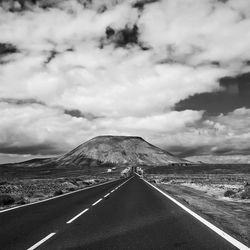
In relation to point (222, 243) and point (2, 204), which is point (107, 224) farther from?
point (2, 204)

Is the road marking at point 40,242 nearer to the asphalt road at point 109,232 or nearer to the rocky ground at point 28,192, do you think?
the asphalt road at point 109,232

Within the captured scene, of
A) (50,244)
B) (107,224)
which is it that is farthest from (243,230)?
(50,244)

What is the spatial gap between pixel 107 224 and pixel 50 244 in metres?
3.62

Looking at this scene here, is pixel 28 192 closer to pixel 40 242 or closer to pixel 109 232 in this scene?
pixel 109 232

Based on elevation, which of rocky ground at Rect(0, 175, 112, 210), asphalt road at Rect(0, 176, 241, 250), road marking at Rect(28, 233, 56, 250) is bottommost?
road marking at Rect(28, 233, 56, 250)

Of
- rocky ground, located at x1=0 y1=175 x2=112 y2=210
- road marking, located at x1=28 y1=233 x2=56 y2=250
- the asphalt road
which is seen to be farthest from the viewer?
rocky ground, located at x1=0 y1=175 x2=112 y2=210

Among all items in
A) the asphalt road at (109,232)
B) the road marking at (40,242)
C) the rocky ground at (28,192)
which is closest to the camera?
the road marking at (40,242)

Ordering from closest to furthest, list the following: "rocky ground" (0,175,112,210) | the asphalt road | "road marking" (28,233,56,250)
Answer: "road marking" (28,233,56,250)
the asphalt road
"rocky ground" (0,175,112,210)

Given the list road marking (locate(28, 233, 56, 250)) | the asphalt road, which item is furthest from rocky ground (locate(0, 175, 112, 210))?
road marking (locate(28, 233, 56, 250))

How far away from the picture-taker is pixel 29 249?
26.3 ft

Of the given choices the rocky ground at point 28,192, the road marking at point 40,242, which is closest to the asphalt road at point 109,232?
the road marking at point 40,242

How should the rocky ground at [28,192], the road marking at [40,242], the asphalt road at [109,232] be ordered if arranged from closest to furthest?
the road marking at [40,242] → the asphalt road at [109,232] → the rocky ground at [28,192]

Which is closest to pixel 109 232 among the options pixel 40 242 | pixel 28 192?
pixel 40 242

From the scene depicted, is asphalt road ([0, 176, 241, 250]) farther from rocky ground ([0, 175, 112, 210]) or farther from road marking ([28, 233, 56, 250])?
rocky ground ([0, 175, 112, 210])
